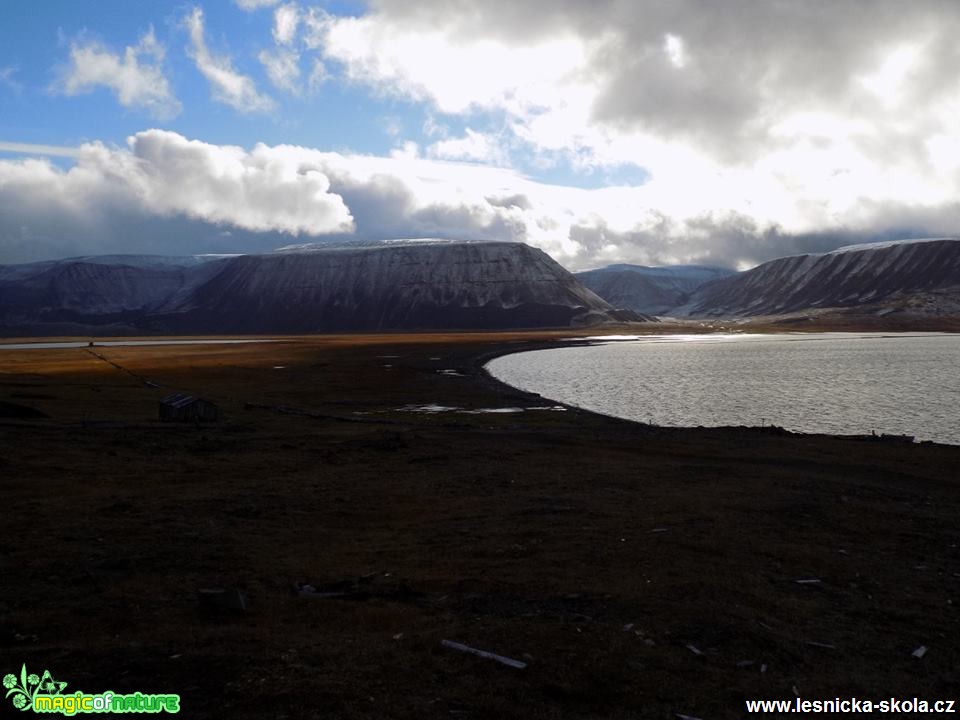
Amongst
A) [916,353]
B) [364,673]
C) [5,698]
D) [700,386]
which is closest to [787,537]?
[364,673]

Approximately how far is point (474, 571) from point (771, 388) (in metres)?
64.7

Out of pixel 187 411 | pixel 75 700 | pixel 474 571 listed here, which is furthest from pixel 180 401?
pixel 75 700

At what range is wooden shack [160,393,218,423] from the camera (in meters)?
43.6

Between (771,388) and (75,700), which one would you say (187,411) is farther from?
(771,388)

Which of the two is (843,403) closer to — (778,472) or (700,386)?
(700,386)

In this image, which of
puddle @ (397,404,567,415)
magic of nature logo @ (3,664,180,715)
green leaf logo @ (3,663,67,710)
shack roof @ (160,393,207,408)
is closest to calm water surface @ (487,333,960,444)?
puddle @ (397,404,567,415)

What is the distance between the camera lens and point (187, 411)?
144 feet

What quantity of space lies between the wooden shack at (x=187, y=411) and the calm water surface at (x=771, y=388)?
3010cm

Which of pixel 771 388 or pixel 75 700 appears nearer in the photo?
pixel 75 700

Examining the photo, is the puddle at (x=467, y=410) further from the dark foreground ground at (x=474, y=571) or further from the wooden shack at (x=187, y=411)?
the dark foreground ground at (x=474, y=571)

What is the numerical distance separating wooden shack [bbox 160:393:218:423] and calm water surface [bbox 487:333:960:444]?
3010 centimetres

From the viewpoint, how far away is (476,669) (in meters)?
11.6

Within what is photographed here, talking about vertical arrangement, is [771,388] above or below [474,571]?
below

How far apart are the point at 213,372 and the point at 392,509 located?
263ft
